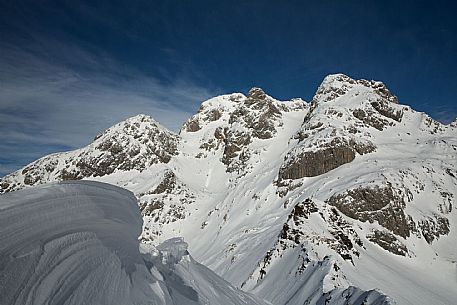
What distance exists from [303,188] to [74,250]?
4528 centimetres

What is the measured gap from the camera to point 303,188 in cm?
4659

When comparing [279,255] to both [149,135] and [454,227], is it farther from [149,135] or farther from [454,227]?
[149,135]

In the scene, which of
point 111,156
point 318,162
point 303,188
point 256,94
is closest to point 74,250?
point 303,188

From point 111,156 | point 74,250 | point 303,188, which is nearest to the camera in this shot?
point 74,250

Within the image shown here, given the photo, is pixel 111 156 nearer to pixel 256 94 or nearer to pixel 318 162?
pixel 256 94

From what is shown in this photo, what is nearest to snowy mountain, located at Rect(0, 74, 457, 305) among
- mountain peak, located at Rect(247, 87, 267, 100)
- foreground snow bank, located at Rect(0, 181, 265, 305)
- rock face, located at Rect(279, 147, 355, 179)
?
rock face, located at Rect(279, 147, 355, 179)

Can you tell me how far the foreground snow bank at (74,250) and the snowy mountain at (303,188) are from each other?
30.0 ft

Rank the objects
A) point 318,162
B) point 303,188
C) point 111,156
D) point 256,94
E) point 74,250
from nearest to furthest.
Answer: point 74,250 → point 303,188 → point 318,162 → point 111,156 → point 256,94

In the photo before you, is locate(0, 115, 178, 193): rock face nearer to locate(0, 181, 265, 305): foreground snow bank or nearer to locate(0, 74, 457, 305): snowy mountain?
locate(0, 74, 457, 305): snowy mountain

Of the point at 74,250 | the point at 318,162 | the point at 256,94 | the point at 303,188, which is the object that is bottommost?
the point at 74,250

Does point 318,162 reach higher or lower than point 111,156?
higher

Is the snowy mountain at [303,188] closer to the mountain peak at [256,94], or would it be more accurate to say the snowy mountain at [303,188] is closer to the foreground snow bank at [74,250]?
the mountain peak at [256,94]

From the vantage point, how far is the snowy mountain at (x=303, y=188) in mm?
24266

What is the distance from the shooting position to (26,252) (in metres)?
2.72
